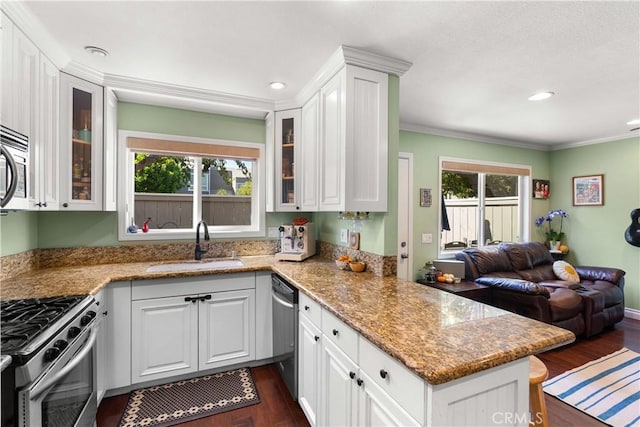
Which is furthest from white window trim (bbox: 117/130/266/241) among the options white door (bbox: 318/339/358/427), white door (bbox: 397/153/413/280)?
white door (bbox: 318/339/358/427)

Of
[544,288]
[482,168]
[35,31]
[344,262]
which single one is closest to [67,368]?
[344,262]

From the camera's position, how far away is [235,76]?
91.9 inches

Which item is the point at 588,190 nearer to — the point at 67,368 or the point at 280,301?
the point at 280,301

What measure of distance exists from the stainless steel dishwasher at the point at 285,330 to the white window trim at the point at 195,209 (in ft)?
2.78

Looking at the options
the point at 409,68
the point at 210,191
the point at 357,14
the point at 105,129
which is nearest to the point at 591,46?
the point at 409,68

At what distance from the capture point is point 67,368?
1.33 meters

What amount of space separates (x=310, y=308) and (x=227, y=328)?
3.25 ft

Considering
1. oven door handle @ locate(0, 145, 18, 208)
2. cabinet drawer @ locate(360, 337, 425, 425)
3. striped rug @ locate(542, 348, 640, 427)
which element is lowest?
striped rug @ locate(542, 348, 640, 427)

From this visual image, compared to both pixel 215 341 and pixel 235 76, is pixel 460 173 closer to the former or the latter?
pixel 235 76

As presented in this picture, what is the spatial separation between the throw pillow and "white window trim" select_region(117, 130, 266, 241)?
387 centimetres

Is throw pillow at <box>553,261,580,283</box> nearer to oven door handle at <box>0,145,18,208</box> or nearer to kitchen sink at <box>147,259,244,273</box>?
kitchen sink at <box>147,259,244,273</box>

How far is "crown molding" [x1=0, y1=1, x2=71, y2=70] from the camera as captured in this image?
1.53m

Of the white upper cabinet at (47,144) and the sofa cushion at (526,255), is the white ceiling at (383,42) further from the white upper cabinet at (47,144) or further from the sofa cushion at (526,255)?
the sofa cushion at (526,255)

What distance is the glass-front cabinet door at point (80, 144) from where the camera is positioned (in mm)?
2125
